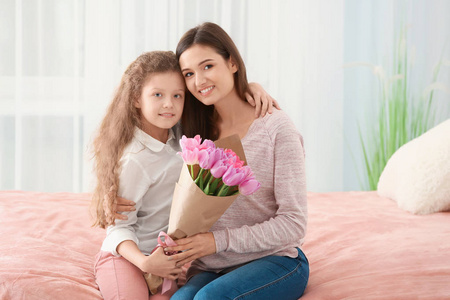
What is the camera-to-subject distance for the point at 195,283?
1.47 meters

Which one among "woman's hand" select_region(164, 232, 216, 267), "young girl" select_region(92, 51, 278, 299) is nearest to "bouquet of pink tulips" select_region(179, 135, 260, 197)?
"woman's hand" select_region(164, 232, 216, 267)

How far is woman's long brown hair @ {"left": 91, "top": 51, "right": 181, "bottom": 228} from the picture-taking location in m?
1.58

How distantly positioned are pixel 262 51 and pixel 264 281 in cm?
290

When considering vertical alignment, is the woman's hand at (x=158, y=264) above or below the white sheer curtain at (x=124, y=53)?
below

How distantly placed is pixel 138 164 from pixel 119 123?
166 millimetres

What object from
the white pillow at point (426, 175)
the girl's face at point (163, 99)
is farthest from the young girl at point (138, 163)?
the white pillow at point (426, 175)

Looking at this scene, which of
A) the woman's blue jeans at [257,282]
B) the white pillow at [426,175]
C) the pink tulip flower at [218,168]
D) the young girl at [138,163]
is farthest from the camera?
the white pillow at [426,175]

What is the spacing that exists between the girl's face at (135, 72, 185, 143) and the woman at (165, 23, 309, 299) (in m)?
0.05

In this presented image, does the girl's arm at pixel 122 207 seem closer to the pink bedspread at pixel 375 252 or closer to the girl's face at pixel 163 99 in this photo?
the girl's face at pixel 163 99

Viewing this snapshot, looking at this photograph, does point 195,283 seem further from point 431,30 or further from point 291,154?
point 431,30

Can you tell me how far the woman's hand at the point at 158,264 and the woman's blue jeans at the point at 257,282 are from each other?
3.0 inches

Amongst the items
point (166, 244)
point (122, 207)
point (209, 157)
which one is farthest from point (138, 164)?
point (209, 157)

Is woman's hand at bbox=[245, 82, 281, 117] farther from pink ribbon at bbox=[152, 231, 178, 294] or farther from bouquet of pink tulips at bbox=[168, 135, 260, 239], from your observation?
pink ribbon at bbox=[152, 231, 178, 294]

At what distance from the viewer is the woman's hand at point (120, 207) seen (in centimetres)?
151
